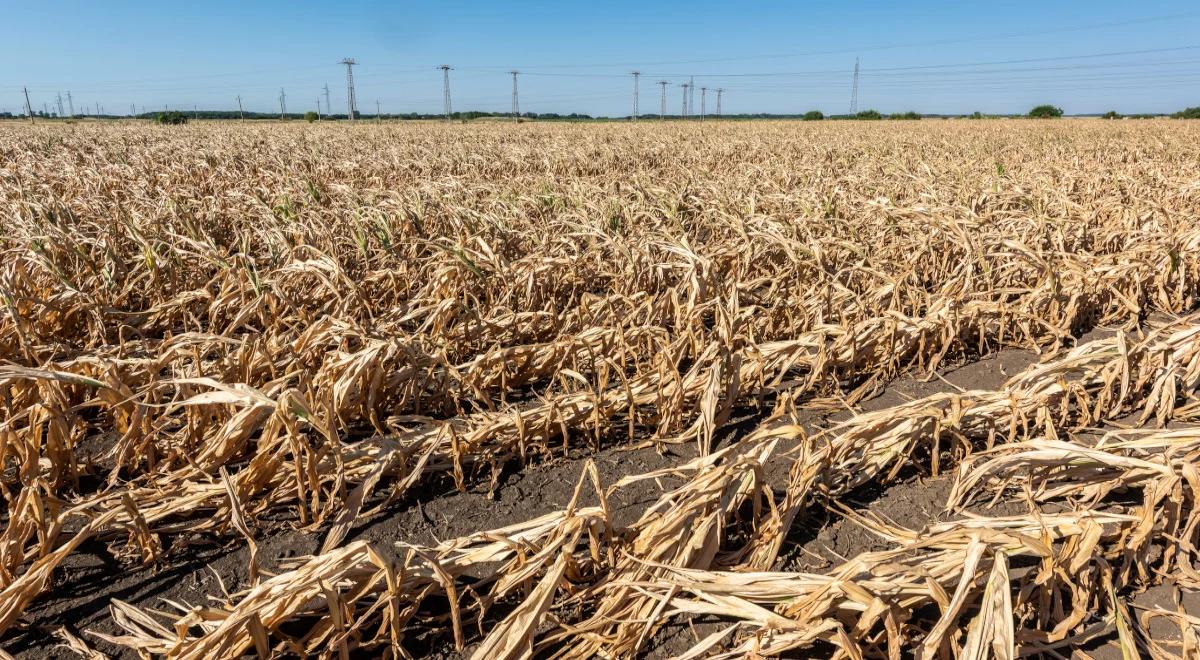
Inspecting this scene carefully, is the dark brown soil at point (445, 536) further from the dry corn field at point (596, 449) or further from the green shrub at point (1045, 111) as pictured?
the green shrub at point (1045, 111)

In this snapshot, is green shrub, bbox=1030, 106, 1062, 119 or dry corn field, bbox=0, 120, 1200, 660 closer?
dry corn field, bbox=0, 120, 1200, 660

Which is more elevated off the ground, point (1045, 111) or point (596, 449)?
point (1045, 111)

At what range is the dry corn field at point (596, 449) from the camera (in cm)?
164

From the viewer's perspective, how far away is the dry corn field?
1645 mm

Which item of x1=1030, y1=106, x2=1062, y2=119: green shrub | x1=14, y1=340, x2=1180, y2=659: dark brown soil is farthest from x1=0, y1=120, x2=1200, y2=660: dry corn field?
x1=1030, y1=106, x2=1062, y2=119: green shrub

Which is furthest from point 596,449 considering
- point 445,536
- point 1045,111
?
point 1045,111

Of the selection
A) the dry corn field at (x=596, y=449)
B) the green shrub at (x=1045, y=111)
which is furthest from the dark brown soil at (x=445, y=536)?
the green shrub at (x=1045, y=111)

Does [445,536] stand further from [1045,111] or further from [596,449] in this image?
[1045,111]

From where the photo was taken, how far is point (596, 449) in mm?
2699

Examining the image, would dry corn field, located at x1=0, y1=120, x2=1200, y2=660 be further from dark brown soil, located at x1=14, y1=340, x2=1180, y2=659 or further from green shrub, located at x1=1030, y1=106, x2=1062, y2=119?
green shrub, located at x1=1030, y1=106, x2=1062, y2=119

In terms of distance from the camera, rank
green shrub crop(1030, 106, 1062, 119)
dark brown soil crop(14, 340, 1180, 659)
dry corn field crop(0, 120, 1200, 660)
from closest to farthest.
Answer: dry corn field crop(0, 120, 1200, 660) < dark brown soil crop(14, 340, 1180, 659) < green shrub crop(1030, 106, 1062, 119)

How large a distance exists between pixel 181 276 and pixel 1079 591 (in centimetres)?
477

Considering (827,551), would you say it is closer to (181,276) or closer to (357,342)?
(357,342)

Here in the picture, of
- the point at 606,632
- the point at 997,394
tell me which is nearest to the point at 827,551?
the point at 606,632
